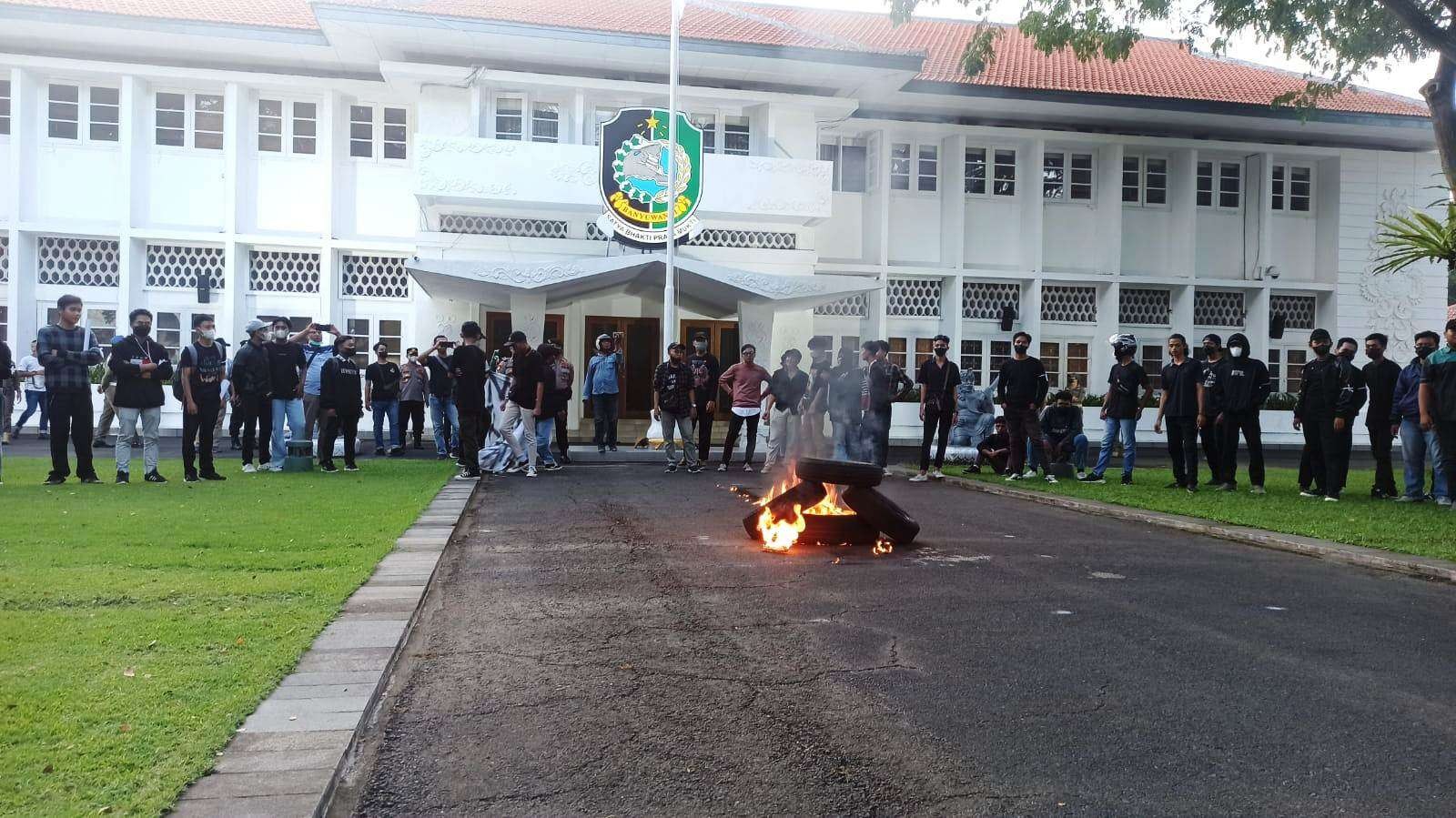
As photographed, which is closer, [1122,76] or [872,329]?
[872,329]

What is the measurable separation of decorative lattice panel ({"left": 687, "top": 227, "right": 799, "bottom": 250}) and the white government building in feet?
0.26

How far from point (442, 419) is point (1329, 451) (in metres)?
12.1

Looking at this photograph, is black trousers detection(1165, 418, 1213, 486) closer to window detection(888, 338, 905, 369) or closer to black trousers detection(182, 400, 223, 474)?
black trousers detection(182, 400, 223, 474)

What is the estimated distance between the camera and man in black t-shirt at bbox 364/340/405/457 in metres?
16.3

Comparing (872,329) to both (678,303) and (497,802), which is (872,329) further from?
(497,802)

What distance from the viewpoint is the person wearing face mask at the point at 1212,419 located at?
40.2 feet

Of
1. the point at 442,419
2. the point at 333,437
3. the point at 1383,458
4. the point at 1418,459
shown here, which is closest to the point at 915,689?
the point at 1418,459

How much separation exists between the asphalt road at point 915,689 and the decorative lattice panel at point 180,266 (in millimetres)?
17454

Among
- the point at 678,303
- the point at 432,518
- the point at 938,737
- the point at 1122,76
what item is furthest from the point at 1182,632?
the point at 1122,76

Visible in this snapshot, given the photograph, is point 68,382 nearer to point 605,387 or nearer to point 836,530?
point 605,387

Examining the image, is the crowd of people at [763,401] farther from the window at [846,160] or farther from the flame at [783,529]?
the window at [846,160]

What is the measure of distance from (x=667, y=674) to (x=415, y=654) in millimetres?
1182

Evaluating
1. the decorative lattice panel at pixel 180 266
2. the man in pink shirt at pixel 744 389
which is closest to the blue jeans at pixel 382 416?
the man in pink shirt at pixel 744 389

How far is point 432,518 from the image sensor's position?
9.17m
